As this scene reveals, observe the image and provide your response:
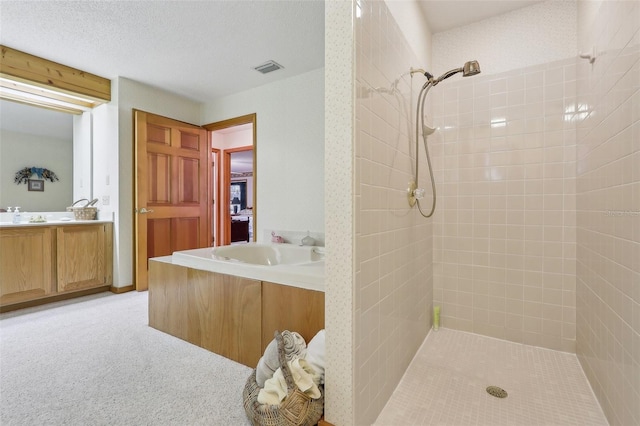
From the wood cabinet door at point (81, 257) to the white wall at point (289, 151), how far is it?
1627mm

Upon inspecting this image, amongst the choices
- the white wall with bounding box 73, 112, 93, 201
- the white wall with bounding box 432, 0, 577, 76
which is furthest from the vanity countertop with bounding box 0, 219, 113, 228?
the white wall with bounding box 432, 0, 577, 76

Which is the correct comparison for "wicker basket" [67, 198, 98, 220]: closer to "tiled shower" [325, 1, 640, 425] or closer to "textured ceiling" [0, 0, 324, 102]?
"textured ceiling" [0, 0, 324, 102]

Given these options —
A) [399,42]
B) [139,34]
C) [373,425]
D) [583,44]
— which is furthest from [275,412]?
[139,34]

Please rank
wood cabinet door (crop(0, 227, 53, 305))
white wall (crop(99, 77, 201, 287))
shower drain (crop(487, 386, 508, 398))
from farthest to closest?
white wall (crop(99, 77, 201, 287)) < wood cabinet door (crop(0, 227, 53, 305)) < shower drain (crop(487, 386, 508, 398))

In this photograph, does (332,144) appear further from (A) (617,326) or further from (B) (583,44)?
(B) (583,44)

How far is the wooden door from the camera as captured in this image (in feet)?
10.8

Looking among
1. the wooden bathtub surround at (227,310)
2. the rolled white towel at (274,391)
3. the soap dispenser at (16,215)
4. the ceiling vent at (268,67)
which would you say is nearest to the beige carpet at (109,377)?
the wooden bathtub surround at (227,310)

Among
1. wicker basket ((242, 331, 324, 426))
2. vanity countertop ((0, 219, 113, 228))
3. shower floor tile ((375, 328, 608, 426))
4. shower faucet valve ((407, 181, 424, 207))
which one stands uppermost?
shower faucet valve ((407, 181, 424, 207))

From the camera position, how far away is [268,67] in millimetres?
2953

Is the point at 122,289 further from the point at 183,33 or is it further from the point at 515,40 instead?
the point at 515,40

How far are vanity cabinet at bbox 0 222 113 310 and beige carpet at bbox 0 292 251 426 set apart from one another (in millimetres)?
340

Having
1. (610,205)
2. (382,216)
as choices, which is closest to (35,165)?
(382,216)

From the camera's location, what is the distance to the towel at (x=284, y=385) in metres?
1.17

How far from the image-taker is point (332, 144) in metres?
1.13
